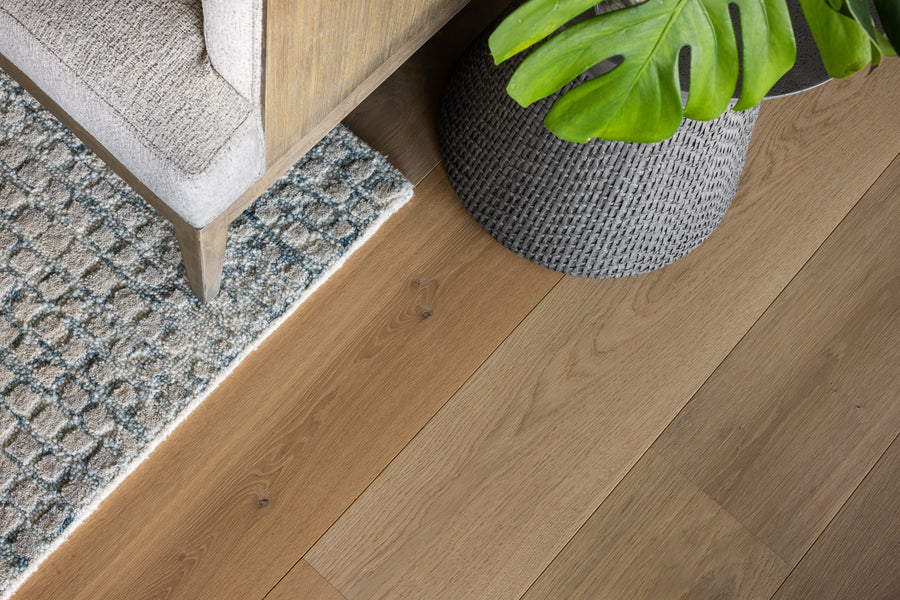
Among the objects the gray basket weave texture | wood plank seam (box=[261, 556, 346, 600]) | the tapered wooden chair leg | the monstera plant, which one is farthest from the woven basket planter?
wood plank seam (box=[261, 556, 346, 600])

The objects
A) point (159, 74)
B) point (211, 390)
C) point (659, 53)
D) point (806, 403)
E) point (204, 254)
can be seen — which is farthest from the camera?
point (806, 403)

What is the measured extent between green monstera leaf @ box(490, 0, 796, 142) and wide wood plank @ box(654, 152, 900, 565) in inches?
22.6

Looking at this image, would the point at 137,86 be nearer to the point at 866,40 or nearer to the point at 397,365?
the point at 397,365

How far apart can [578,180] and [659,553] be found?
1.61 ft

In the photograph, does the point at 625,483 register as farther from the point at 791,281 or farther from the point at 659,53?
the point at 659,53

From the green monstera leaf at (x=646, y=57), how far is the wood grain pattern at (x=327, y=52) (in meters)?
0.18

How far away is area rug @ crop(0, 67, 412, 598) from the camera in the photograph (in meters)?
1.00

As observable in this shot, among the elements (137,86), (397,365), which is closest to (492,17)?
(397,365)

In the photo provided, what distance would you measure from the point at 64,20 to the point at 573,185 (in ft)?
1.95

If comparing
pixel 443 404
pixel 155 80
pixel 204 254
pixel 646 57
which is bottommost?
pixel 443 404

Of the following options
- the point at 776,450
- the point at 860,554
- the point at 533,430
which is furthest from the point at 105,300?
→ the point at 860,554

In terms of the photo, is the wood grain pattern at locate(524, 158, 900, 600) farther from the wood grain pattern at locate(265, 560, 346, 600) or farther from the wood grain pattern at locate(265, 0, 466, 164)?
the wood grain pattern at locate(265, 0, 466, 164)

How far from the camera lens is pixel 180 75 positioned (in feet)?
2.63

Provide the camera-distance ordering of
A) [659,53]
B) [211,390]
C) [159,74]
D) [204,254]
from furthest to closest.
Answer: [211,390] < [204,254] < [159,74] < [659,53]
